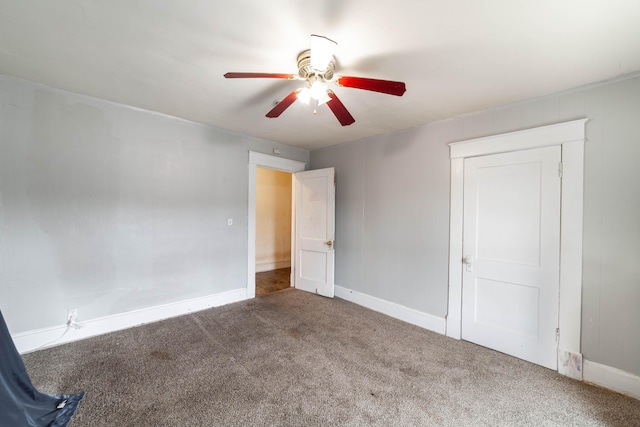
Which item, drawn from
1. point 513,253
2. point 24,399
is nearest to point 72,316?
point 24,399

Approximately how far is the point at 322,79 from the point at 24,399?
9.14 ft

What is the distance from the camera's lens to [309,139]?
3.78 meters

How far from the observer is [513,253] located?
241cm

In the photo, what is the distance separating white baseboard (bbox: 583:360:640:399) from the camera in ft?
6.08

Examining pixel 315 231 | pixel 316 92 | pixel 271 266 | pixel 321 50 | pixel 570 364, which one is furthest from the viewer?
pixel 271 266

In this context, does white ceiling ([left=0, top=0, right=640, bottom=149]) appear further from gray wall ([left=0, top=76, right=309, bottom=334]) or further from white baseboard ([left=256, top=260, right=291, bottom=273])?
white baseboard ([left=256, top=260, right=291, bottom=273])

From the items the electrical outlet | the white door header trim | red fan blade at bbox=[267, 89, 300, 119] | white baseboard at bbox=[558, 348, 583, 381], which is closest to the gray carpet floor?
white baseboard at bbox=[558, 348, 583, 381]

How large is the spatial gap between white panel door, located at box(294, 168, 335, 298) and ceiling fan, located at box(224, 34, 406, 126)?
78.7 inches

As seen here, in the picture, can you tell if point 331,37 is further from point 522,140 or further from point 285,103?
point 522,140

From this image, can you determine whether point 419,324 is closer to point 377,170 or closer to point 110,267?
point 377,170

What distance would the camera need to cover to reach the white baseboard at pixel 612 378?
6.08ft

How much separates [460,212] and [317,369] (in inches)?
84.1

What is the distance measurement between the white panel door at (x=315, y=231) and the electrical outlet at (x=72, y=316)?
2.75 metres

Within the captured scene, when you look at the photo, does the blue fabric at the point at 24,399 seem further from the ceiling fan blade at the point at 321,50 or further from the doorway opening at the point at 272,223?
the doorway opening at the point at 272,223
